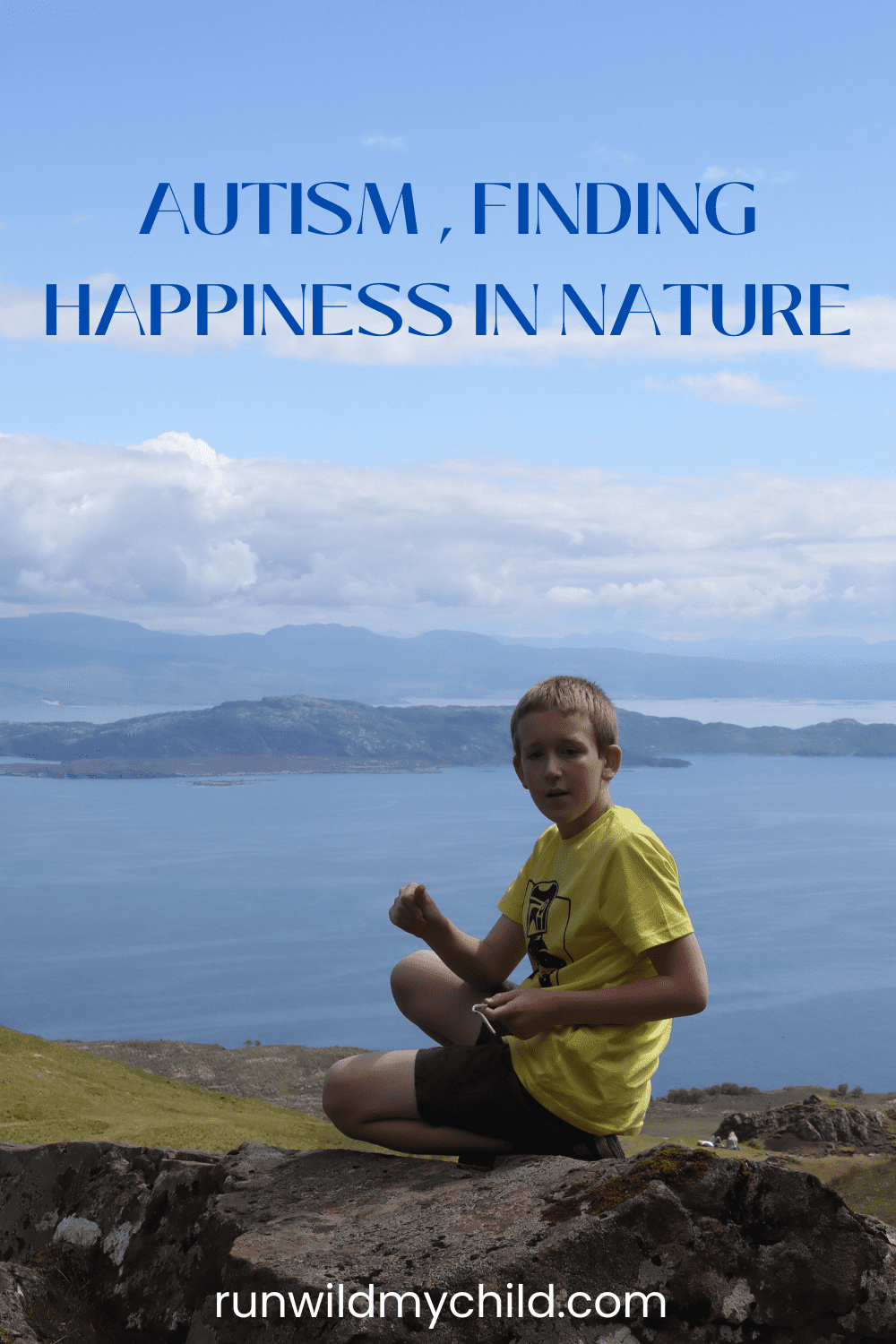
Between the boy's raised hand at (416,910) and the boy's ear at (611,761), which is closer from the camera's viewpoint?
the boy's ear at (611,761)

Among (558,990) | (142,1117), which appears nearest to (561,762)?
(558,990)

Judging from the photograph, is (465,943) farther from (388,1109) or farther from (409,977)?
(388,1109)

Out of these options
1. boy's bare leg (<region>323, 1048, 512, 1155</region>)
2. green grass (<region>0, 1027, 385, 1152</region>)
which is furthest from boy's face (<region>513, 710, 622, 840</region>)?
green grass (<region>0, 1027, 385, 1152</region>)

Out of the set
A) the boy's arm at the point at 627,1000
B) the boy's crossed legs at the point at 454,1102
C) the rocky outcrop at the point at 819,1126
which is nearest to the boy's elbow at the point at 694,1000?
the boy's arm at the point at 627,1000

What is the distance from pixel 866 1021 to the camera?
92562 millimetres

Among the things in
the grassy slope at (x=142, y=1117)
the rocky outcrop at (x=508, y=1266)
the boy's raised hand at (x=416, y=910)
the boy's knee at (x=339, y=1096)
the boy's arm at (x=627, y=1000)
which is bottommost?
the grassy slope at (x=142, y=1117)

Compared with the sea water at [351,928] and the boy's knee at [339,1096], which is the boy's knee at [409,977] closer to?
the boy's knee at [339,1096]

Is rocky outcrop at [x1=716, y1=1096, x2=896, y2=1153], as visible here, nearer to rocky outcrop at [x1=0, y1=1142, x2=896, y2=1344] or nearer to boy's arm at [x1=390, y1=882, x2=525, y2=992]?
boy's arm at [x1=390, y1=882, x2=525, y2=992]

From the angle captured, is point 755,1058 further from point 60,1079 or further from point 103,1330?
point 103,1330

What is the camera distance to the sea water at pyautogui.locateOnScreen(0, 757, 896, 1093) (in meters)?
81.8

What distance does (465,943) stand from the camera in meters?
4.11

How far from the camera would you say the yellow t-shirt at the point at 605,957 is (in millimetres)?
3373

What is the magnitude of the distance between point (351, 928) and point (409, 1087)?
113822 mm

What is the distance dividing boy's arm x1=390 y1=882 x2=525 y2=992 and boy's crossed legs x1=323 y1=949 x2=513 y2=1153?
2.8 inches
